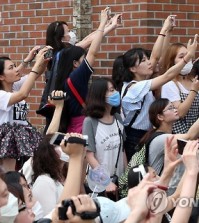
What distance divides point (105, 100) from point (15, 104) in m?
1.16

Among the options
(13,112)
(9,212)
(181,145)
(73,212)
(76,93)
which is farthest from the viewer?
(13,112)

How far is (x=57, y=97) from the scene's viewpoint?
7.61 metres

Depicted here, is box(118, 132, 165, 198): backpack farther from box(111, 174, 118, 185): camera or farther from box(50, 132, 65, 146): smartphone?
box(50, 132, 65, 146): smartphone

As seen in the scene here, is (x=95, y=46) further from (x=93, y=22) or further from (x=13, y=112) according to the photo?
(x=93, y=22)

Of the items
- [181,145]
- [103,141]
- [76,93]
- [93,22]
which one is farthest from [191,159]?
[93,22]

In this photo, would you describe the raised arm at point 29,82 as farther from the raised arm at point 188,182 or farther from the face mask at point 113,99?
the raised arm at point 188,182

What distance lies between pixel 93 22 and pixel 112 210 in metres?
4.24

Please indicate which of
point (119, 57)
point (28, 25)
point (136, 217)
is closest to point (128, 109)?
point (119, 57)

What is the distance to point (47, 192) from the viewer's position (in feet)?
20.8

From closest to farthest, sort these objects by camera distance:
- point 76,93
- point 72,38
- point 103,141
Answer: point 103,141
point 76,93
point 72,38

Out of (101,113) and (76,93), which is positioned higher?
(76,93)

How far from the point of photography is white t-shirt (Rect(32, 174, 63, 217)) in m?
6.29

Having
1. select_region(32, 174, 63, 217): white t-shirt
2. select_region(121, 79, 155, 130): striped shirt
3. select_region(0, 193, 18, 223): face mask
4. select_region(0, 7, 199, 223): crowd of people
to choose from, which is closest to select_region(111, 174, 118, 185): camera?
select_region(0, 7, 199, 223): crowd of people

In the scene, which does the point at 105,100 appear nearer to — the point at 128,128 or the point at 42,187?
the point at 128,128
